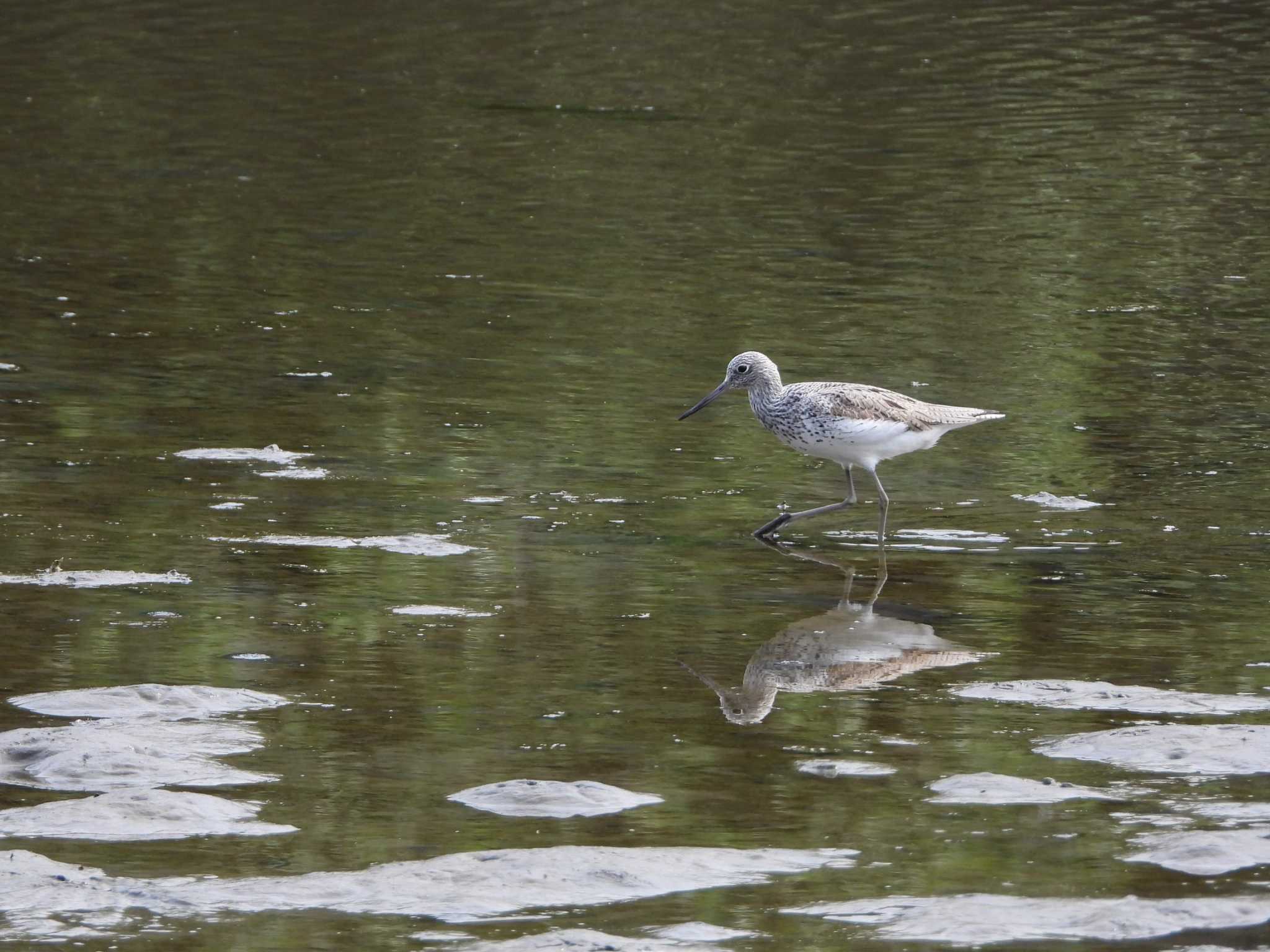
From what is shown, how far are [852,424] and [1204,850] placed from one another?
430cm

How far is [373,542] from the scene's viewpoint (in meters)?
9.02

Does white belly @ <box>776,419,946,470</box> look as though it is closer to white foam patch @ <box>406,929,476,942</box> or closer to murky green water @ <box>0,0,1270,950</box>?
murky green water @ <box>0,0,1270,950</box>

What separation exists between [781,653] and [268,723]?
6.44 feet

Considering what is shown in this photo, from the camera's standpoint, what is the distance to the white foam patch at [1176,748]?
243 inches

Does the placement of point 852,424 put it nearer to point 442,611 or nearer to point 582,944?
point 442,611

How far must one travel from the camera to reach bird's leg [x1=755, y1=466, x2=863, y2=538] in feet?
30.8

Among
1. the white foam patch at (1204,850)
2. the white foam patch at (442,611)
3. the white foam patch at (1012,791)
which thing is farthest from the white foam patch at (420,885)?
the white foam patch at (442,611)

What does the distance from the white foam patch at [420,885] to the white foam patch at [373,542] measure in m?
3.51

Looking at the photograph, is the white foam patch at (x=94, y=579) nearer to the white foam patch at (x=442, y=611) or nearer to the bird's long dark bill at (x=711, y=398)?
the white foam patch at (x=442, y=611)

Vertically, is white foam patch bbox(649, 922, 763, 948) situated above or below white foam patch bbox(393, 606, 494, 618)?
above

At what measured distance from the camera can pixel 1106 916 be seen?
506cm

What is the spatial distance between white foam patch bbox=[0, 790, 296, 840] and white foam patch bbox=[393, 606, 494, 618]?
7.02ft

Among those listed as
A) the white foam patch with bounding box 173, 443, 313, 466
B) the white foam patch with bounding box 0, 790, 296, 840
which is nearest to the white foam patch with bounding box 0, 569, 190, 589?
the white foam patch with bounding box 173, 443, 313, 466

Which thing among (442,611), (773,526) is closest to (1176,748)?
(442,611)
